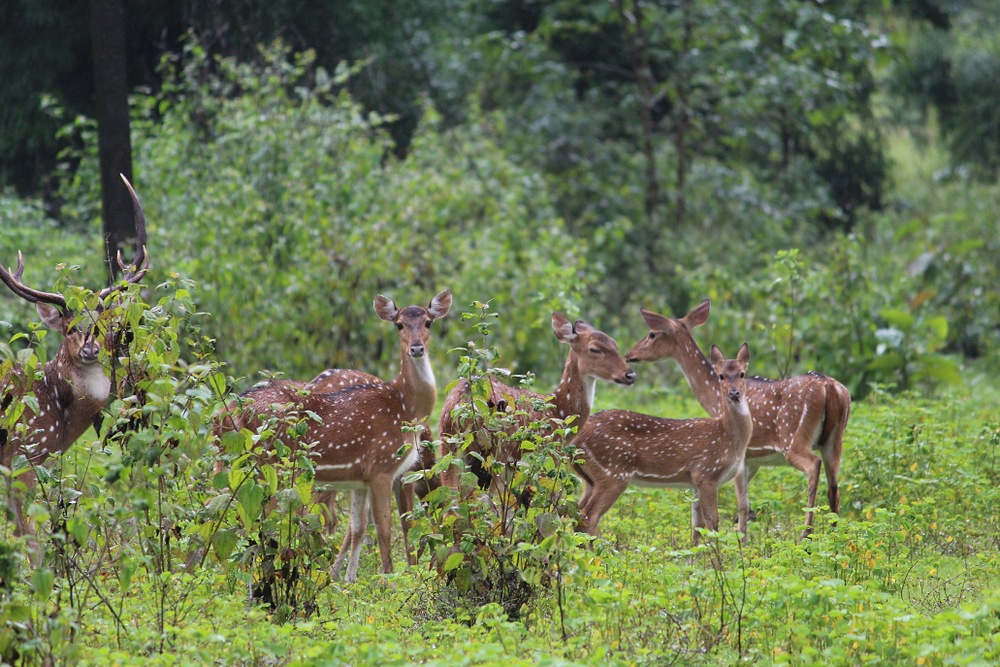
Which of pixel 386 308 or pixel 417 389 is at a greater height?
pixel 386 308

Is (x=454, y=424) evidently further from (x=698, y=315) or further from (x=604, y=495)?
(x=698, y=315)

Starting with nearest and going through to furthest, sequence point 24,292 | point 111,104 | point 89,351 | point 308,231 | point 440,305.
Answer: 1. point 24,292
2. point 89,351
3. point 440,305
4. point 111,104
5. point 308,231

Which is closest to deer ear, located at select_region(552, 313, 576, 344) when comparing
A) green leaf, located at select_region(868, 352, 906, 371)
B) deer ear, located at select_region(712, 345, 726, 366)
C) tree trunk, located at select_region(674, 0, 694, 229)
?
deer ear, located at select_region(712, 345, 726, 366)

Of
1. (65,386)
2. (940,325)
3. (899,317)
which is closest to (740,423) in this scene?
(65,386)

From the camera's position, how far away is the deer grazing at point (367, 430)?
6270 millimetres

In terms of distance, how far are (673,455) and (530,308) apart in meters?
4.74

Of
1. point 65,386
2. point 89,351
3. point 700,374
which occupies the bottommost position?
point 700,374

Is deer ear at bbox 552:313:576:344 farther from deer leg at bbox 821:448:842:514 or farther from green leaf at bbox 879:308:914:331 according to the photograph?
green leaf at bbox 879:308:914:331

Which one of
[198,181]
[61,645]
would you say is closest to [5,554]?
[61,645]

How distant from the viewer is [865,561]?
18.3ft

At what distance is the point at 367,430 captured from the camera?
645 cm

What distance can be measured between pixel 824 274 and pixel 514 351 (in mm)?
3439

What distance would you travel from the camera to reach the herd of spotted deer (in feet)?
20.4

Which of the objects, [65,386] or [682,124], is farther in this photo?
[682,124]
